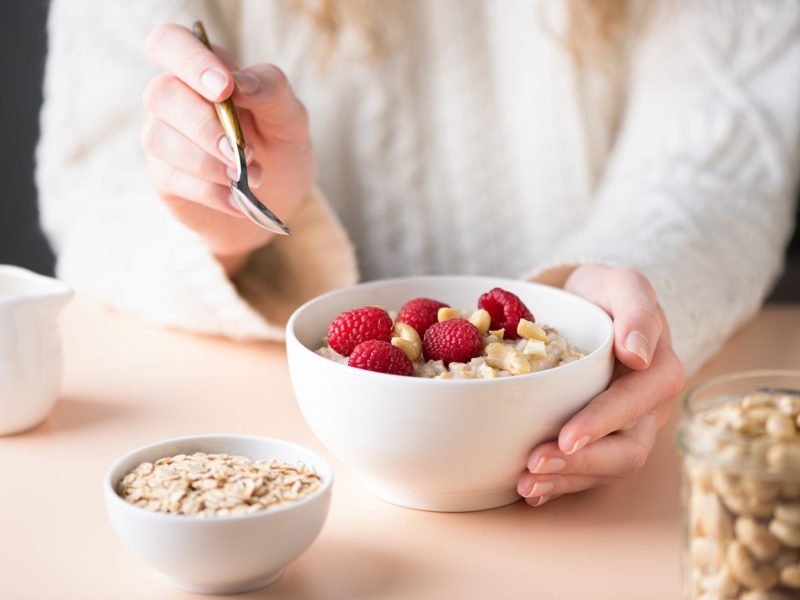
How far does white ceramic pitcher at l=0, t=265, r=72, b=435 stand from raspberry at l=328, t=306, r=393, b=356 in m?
0.27

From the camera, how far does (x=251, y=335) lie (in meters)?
1.08

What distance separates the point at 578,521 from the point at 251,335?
1.59 feet

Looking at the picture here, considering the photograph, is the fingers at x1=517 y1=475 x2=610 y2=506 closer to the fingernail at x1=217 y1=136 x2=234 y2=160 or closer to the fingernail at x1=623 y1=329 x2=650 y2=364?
the fingernail at x1=623 y1=329 x2=650 y2=364

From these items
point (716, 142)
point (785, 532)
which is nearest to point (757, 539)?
point (785, 532)

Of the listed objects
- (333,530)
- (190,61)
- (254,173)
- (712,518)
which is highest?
(190,61)

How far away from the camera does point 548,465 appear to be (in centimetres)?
67

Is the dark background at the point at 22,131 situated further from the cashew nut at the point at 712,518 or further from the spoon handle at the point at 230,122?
the cashew nut at the point at 712,518

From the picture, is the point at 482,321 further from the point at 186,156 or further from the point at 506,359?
the point at 186,156

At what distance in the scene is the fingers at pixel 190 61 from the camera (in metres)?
0.79

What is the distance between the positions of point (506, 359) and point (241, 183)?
272 millimetres

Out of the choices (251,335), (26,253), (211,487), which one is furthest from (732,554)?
(26,253)

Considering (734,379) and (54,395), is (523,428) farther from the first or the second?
(54,395)

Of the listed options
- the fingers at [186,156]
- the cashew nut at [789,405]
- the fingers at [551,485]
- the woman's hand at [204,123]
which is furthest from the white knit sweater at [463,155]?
the cashew nut at [789,405]

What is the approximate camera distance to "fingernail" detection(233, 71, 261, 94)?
2.76 feet
